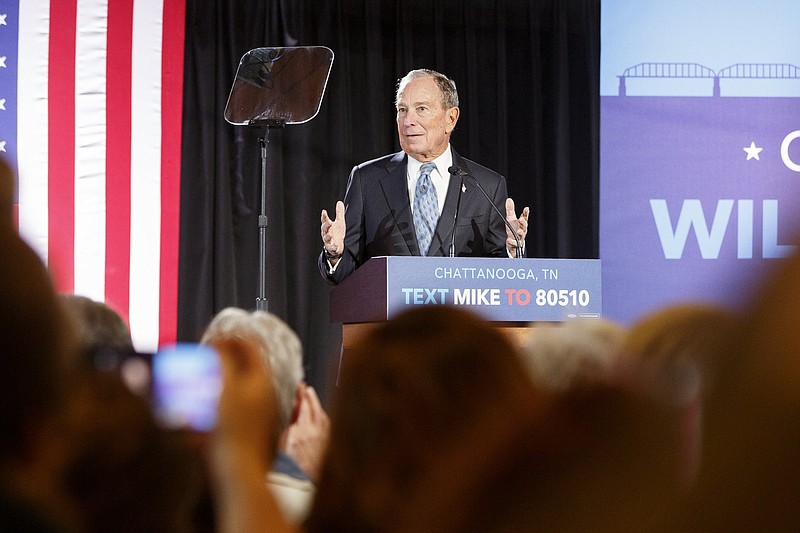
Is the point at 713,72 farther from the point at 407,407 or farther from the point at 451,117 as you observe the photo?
the point at 407,407

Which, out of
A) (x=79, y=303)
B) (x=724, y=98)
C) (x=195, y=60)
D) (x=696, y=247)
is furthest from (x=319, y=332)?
(x=79, y=303)

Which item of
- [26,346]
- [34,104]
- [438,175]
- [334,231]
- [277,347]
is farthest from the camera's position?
[34,104]

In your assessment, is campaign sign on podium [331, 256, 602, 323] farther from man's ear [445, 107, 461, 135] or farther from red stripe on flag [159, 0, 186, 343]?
red stripe on flag [159, 0, 186, 343]

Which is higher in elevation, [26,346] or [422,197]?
[422,197]

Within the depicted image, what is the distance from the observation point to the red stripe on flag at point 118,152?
5.21 metres

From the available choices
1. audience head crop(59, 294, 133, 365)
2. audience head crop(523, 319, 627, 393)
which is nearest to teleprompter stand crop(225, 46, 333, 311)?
audience head crop(59, 294, 133, 365)

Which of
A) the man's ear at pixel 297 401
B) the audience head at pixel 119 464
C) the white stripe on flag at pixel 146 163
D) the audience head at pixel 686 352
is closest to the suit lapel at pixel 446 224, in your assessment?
the white stripe on flag at pixel 146 163

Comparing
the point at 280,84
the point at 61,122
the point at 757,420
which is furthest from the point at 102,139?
the point at 757,420

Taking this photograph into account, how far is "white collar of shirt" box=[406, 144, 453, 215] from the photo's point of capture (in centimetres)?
442

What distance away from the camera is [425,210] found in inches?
171

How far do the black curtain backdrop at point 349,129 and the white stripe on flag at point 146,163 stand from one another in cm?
21

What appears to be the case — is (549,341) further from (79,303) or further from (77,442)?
(79,303)

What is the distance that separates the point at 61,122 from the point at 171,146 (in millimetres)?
589

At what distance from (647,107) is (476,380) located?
5.30 metres
